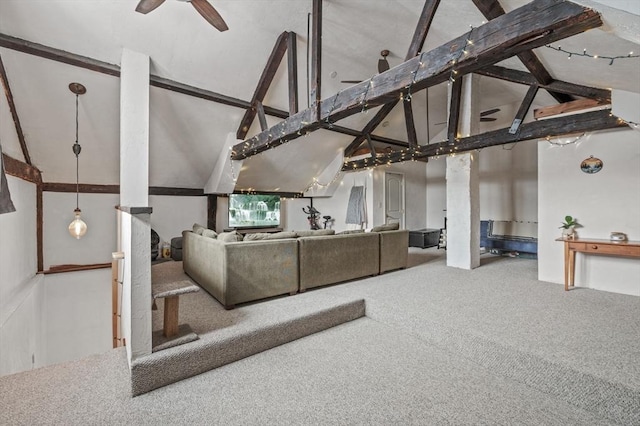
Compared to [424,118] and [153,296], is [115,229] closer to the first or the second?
[153,296]

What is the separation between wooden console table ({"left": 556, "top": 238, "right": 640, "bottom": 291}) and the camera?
349cm

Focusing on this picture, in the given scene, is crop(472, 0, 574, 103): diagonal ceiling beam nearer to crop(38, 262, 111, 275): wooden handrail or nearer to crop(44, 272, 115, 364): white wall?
crop(38, 262, 111, 275): wooden handrail

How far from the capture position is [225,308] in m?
3.21

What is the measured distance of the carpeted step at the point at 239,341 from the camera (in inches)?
86.5

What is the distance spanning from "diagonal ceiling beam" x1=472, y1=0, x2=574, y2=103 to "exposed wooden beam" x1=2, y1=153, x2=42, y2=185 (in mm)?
5288

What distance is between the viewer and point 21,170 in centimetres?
402

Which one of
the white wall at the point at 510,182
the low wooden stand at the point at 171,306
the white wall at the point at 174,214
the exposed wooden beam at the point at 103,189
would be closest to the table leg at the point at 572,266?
the white wall at the point at 510,182

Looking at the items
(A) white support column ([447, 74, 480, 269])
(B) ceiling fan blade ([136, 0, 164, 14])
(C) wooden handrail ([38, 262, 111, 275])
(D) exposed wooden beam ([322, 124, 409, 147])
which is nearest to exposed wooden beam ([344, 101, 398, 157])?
(D) exposed wooden beam ([322, 124, 409, 147])

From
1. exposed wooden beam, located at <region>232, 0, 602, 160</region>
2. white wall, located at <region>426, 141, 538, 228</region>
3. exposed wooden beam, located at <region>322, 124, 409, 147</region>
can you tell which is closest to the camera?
exposed wooden beam, located at <region>232, 0, 602, 160</region>

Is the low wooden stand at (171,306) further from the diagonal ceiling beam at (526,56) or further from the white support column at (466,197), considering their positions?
the white support column at (466,197)

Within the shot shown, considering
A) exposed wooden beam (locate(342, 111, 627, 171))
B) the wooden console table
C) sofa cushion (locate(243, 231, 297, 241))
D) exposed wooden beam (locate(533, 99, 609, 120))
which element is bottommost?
the wooden console table

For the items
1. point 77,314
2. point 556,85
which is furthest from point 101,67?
point 556,85

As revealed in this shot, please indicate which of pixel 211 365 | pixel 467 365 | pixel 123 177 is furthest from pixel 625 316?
pixel 123 177

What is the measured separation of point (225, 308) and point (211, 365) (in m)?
0.80
